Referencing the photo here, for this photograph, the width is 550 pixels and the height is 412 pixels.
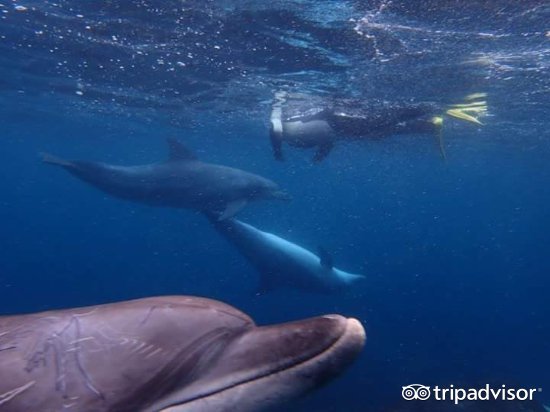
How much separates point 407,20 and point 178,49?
807 centimetres

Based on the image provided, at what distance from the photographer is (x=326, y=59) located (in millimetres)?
16562

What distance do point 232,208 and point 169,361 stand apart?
15.8 meters

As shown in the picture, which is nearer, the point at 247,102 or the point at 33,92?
the point at 247,102

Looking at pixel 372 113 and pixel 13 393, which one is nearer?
pixel 13 393

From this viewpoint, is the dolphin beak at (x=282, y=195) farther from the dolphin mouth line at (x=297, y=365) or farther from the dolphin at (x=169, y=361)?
the dolphin mouth line at (x=297, y=365)

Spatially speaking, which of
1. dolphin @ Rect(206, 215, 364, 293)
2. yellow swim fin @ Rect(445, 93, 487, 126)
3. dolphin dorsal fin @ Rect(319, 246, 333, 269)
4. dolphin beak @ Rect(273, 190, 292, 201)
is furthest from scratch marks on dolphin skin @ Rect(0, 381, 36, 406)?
yellow swim fin @ Rect(445, 93, 487, 126)

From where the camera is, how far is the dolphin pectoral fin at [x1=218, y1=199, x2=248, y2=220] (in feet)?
54.8

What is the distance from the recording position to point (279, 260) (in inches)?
A: 667

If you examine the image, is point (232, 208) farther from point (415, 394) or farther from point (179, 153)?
point (415, 394)

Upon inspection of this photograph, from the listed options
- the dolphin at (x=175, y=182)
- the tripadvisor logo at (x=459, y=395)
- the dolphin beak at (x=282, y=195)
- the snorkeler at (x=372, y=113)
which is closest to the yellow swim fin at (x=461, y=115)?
the snorkeler at (x=372, y=113)

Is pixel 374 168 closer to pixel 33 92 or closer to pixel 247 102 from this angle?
pixel 247 102

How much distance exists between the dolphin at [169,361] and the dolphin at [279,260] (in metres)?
14.7

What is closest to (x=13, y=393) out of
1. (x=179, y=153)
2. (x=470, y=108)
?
(x=179, y=153)

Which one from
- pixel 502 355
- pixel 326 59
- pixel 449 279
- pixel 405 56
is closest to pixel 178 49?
pixel 326 59
